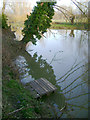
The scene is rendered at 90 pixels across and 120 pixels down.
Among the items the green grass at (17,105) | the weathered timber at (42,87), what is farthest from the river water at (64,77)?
the green grass at (17,105)

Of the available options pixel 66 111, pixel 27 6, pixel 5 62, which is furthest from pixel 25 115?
pixel 27 6

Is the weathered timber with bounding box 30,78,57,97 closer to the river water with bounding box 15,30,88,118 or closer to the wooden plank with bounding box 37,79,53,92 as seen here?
the wooden plank with bounding box 37,79,53,92

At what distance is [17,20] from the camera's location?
16672mm

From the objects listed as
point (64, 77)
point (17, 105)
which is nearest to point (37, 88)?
point (17, 105)

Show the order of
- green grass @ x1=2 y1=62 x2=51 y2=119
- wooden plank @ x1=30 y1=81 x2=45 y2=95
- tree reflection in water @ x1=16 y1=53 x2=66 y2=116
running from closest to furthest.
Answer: green grass @ x1=2 y1=62 x2=51 y2=119
tree reflection in water @ x1=16 y1=53 x2=66 y2=116
wooden plank @ x1=30 y1=81 x2=45 y2=95


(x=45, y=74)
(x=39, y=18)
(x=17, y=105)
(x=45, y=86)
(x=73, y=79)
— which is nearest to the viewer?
(x=17, y=105)

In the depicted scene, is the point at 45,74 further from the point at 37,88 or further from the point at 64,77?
the point at 37,88

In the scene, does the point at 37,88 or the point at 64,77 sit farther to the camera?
the point at 64,77

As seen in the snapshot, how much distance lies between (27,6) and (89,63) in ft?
36.5

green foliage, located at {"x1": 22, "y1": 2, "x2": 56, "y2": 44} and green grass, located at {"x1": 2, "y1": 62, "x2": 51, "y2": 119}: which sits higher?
green foliage, located at {"x1": 22, "y1": 2, "x2": 56, "y2": 44}

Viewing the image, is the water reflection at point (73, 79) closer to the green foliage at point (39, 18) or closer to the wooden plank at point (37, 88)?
the wooden plank at point (37, 88)

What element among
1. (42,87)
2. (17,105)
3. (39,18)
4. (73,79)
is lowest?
(73,79)

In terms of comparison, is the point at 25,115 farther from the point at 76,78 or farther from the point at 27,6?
the point at 27,6

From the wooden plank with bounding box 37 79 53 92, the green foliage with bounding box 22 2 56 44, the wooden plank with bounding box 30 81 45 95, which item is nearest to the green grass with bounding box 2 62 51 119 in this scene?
the wooden plank with bounding box 30 81 45 95
